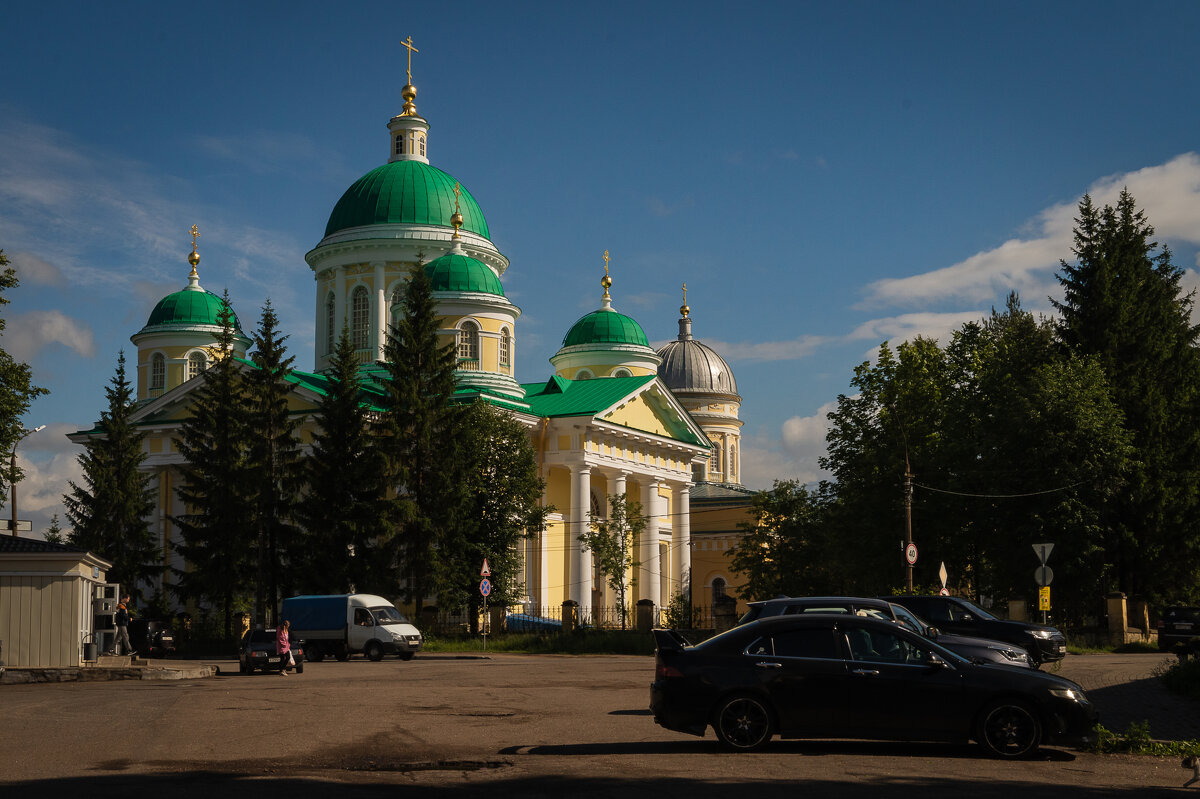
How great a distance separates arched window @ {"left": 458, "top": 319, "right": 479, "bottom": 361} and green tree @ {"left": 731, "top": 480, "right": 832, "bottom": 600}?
14830 mm

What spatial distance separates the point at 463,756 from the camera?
486 inches

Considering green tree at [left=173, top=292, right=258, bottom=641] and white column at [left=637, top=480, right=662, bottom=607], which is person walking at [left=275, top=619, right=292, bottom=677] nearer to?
green tree at [left=173, top=292, right=258, bottom=641]

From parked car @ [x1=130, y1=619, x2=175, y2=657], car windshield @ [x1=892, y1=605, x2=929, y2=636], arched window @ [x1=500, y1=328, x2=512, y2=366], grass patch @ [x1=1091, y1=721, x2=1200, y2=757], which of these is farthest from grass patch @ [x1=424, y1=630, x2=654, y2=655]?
grass patch @ [x1=1091, y1=721, x2=1200, y2=757]

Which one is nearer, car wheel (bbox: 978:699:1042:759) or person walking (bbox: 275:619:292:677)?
car wheel (bbox: 978:699:1042:759)

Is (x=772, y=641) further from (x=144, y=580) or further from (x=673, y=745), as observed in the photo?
(x=144, y=580)

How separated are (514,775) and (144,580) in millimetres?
44503

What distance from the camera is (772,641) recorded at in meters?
12.7

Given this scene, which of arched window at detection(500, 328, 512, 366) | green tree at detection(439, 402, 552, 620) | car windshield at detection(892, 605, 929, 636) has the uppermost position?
arched window at detection(500, 328, 512, 366)

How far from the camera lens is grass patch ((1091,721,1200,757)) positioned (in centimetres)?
1279

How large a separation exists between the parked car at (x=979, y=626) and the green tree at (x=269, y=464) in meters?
27.2

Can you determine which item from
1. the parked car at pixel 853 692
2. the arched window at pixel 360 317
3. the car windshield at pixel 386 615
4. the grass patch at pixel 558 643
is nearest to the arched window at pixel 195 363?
the arched window at pixel 360 317

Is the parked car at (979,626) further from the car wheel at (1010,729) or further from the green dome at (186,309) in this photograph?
the green dome at (186,309)

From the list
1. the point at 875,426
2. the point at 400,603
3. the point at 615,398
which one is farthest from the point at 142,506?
the point at 875,426

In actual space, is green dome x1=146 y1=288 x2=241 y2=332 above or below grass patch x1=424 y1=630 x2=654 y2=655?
above
